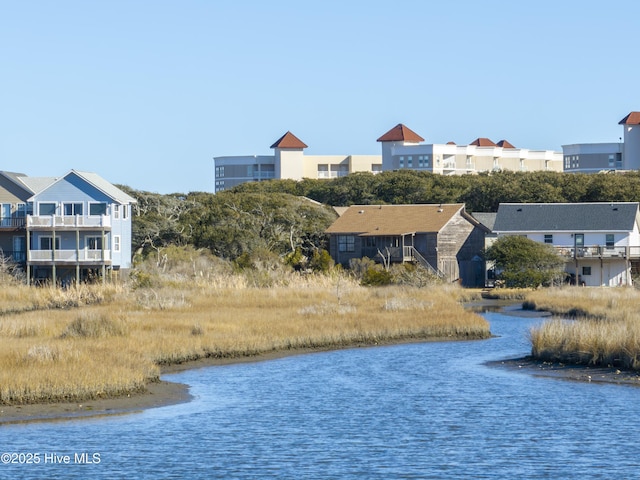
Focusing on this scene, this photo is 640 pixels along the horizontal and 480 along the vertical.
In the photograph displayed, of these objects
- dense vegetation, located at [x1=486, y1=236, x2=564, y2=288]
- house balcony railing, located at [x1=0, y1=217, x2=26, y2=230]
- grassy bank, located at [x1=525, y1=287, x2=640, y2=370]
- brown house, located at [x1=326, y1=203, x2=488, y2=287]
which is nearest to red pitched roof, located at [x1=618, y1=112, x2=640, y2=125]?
brown house, located at [x1=326, y1=203, x2=488, y2=287]

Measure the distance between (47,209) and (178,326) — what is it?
32.5m

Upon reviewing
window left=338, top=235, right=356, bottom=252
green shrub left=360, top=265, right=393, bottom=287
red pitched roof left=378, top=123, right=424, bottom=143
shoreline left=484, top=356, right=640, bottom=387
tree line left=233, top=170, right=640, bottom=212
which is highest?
red pitched roof left=378, top=123, right=424, bottom=143

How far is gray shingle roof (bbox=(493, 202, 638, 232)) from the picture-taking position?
77.8 metres

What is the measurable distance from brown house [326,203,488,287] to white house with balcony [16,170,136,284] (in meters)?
16.7

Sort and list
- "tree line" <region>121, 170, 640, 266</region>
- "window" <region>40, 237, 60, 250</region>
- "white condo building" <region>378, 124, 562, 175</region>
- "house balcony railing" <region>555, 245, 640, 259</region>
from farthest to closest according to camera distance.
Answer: "white condo building" <region>378, 124, 562, 175</region>
"tree line" <region>121, 170, 640, 266</region>
"house balcony railing" <region>555, 245, 640, 259</region>
"window" <region>40, 237, 60, 250</region>

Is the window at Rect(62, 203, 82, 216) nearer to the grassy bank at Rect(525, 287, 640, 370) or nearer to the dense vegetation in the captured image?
the dense vegetation

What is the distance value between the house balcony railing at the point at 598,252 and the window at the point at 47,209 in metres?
32.9

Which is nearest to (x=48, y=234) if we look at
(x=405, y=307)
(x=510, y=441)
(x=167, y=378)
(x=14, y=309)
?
(x=14, y=309)

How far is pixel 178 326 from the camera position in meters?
40.3

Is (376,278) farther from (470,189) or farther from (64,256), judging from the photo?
(470,189)

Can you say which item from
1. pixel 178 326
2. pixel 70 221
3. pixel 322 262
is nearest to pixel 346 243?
pixel 322 262

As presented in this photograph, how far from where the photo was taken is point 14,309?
5159 cm

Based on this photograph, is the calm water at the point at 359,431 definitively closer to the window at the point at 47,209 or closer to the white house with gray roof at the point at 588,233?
the window at the point at 47,209

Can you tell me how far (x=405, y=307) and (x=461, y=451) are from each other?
93.2 feet
